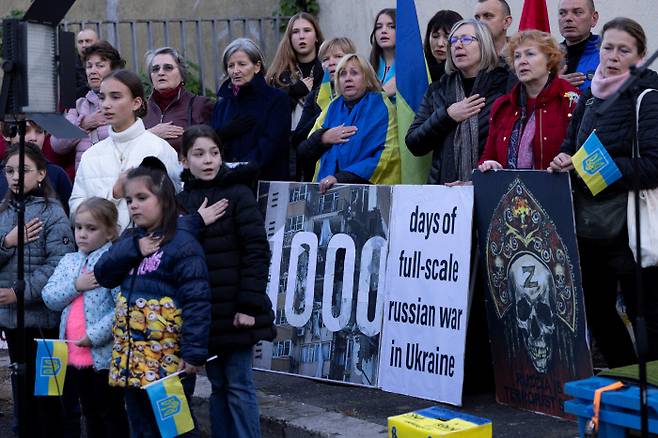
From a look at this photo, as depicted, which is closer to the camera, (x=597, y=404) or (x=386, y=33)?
(x=597, y=404)

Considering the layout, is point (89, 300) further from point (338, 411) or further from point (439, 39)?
point (439, 39)

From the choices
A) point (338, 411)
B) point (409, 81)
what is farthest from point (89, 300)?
point (409, 81)

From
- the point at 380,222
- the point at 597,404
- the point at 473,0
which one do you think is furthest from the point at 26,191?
the point at 473,0

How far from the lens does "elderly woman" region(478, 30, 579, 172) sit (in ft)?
20.7

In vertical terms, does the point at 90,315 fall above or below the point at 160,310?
below

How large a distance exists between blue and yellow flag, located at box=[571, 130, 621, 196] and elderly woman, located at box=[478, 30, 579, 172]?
516mm

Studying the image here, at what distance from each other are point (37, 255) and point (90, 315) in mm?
800

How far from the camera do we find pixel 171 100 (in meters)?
8.05

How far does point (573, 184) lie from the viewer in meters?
6.01

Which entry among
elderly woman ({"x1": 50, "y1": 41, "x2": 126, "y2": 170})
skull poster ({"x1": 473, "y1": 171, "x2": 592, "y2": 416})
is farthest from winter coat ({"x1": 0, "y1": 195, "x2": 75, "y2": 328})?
skull poster ({"x1": 473, "y1": 171, "x2": 592, "y2": 416})

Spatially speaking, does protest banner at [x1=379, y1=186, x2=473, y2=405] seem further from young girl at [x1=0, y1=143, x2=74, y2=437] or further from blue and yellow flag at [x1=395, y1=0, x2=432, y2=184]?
young girl at [x1=0, y1=143, x2=74, y2=437]

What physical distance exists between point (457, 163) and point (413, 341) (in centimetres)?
105

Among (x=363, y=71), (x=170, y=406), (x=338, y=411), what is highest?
(x=363, y=71)

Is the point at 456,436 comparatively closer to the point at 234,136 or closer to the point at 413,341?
the point at 413,341
